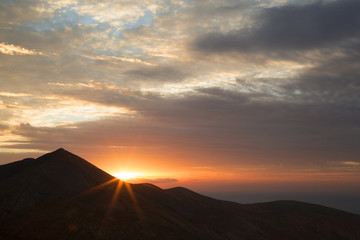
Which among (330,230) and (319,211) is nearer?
(330,230)

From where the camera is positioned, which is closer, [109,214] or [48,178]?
[109,214]

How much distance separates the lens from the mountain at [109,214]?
177 feet

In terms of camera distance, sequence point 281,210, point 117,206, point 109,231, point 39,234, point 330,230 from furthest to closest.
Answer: point 281,210 → point 330,230 → point 117,206 → point 109,231 → point 39,234

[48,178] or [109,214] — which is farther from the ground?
[48,178]

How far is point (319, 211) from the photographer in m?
116

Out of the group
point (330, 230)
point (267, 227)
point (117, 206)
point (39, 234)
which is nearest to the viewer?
point (39, 234)

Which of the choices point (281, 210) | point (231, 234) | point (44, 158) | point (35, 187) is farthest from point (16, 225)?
point (281, 210)

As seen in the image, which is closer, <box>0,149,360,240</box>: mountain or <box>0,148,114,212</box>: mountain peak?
<box>0,149,360,240</box>: mountain

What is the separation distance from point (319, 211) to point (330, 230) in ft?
53.8

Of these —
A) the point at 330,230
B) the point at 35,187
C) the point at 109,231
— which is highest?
the point at 35,187

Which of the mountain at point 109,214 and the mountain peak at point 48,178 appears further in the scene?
the mountain peak at point 48,178

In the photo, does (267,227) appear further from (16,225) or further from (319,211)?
(16,225)

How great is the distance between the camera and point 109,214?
59.2 meters

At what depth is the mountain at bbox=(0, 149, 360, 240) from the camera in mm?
53906
